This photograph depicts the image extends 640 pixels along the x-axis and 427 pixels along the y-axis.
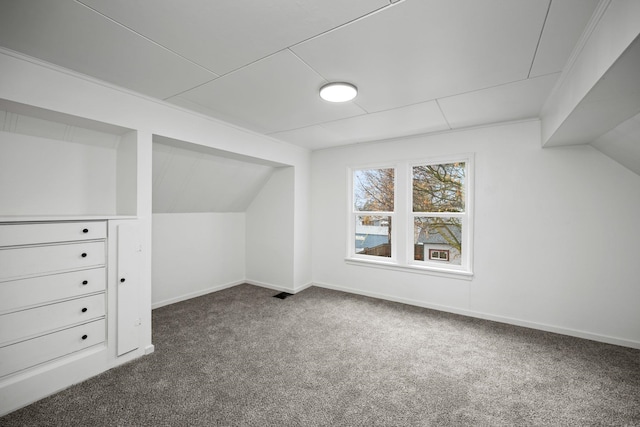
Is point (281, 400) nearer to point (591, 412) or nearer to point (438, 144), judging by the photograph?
point (591, 412)

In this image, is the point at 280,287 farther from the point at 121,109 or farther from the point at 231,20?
the point at 231,20

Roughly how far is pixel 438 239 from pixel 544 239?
110 centimetres

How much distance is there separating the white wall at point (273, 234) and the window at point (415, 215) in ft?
3.24

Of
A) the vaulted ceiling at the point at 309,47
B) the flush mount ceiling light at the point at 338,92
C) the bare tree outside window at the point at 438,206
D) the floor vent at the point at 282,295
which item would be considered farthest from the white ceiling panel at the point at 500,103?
the floor vent at the point at 282,295

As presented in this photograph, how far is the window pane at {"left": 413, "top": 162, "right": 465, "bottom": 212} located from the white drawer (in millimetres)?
3605

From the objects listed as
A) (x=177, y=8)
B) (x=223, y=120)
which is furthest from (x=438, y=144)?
(x=177, y=8)

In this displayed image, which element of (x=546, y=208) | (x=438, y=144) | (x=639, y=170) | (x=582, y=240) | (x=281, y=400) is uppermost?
(x=438, y=144)

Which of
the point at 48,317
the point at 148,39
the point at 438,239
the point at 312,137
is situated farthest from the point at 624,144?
the point at 48,317

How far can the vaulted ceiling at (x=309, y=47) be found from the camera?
1.39 metres

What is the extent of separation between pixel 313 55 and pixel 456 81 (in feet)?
3.87

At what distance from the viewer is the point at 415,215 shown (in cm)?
373

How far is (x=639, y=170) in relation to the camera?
2445 mm

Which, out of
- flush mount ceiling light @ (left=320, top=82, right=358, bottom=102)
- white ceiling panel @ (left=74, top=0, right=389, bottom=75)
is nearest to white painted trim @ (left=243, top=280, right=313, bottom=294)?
flush mount ceiling light @ (left=320, top=82, right=358, bottom=102)

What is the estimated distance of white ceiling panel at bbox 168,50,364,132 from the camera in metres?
1.98
